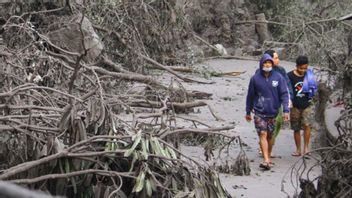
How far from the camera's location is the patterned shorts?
866cm

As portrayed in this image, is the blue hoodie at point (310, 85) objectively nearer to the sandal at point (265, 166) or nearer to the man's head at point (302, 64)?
the man's head at point (302, 64)

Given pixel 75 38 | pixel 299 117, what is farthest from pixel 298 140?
pixel 75 38

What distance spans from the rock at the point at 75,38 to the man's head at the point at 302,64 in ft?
12.0

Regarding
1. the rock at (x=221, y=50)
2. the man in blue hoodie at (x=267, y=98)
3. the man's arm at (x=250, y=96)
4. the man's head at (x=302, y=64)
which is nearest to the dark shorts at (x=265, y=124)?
the man in blue hoodie at (x=267, y=98)

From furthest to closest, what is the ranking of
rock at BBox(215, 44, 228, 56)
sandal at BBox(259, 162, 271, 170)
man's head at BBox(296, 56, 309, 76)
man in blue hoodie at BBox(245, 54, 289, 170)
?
rock at BBox(215, 44, 228, 56), man's head at BBox(296, 56, 309, 76), man in blue hoodie at BBox(245, 54, 289, 170), sandal at BBox(259, 162, 271, 170)

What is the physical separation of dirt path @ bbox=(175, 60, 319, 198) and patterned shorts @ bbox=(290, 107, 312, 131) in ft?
1.59

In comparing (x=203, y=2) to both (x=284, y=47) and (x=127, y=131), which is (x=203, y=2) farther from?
(x=127, y=131)

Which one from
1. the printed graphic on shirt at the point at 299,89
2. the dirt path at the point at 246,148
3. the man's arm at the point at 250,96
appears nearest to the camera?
the dirt path at the point at 246,148

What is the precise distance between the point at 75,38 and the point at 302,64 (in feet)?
15.9

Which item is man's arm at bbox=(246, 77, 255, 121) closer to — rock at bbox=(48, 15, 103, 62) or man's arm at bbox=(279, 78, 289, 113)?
man's arm at bbox=(279, 78, 289, 113)

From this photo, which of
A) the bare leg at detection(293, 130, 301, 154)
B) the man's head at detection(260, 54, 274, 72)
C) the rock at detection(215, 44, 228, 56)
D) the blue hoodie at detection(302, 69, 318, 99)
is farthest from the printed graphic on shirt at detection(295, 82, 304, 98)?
the rock at detection(215, 44, 228, 56)

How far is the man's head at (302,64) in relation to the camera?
27.7 ft

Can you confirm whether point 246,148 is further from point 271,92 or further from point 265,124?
point 271,92

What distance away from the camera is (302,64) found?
8.52 m
